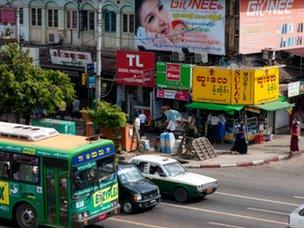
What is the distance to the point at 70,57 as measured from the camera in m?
40.9

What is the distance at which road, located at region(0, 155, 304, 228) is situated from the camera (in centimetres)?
2098

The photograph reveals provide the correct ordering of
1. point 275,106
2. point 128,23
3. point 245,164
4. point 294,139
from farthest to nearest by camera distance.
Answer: point 128,23
point 275,106
point 294,139
point 245,164

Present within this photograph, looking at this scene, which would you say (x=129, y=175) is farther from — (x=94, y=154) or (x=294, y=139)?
(x=294, y=139)

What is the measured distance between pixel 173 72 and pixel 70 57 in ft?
24.7

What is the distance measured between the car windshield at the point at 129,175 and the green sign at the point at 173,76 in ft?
43.6

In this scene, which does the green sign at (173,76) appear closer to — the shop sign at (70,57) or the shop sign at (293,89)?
the shop sign at (70,57)

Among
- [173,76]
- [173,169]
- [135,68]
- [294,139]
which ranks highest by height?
[135,68]

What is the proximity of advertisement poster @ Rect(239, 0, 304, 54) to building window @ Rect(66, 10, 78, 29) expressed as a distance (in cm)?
1048

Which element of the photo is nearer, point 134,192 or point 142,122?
point 134,192

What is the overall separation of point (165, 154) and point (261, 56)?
8.25 meters

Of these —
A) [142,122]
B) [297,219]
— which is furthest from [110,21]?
[297,219]

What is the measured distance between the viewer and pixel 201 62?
119 feet

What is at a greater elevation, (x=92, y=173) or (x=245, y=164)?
(x=92, y=173)

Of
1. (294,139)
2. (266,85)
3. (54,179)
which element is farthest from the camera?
(266,85)
